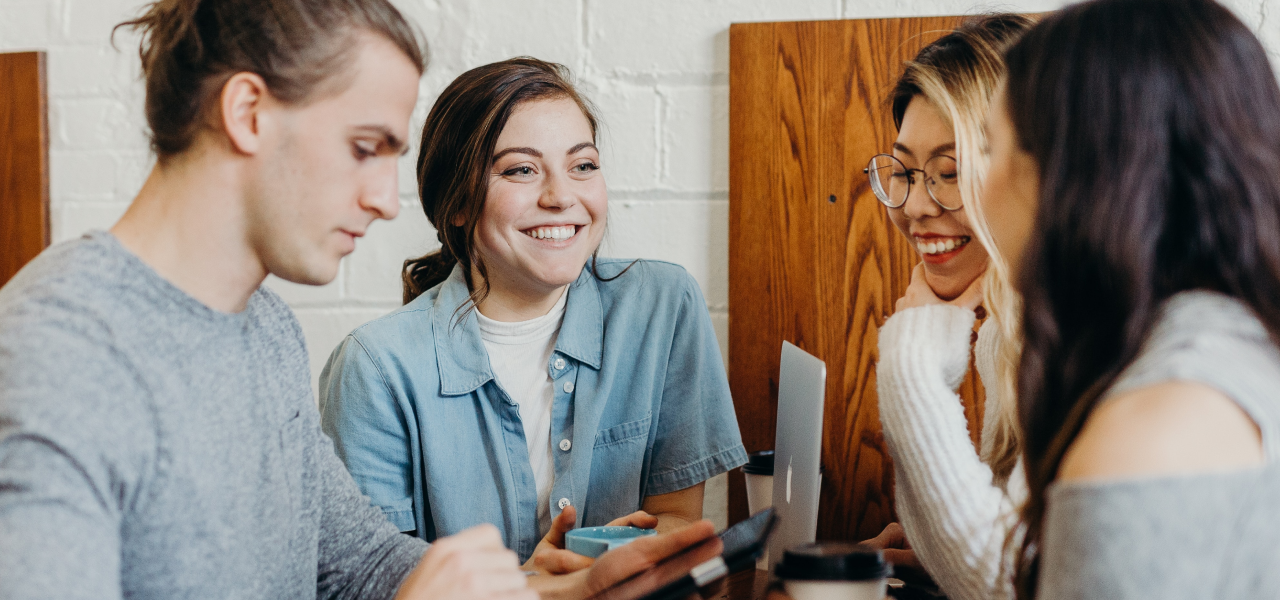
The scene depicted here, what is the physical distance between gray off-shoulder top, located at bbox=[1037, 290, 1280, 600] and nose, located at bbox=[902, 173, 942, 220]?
630 millimetres

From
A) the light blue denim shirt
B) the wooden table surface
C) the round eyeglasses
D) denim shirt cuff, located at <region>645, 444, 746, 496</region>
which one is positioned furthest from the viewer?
denim shirt cuff, located at <region>645, 444, 746, 496</region>

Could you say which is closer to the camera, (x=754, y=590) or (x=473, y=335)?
(x=754, y=590)

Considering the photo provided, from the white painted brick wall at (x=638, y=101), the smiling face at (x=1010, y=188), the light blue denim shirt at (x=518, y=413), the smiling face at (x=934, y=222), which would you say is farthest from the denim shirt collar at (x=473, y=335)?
the smiling face at (x=1010, y=188)

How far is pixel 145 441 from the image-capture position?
0.65 meters

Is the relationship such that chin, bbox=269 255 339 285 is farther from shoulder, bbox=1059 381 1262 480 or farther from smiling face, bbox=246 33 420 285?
shoulder, bbox=1059 381 1262 480

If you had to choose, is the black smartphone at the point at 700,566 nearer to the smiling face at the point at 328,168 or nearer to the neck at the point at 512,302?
the smiling face at the point at 328,168

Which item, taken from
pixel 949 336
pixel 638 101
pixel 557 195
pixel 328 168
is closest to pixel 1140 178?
pixel 949 336

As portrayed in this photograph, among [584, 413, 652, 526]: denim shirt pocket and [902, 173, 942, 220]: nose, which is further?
[584, 413, 652, 526]: denim shirt pocket

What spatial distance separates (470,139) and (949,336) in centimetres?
69

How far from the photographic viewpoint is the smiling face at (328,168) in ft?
2.44

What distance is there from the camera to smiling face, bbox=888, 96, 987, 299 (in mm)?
1158

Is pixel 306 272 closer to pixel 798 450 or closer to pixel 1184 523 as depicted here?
pixel 798 450

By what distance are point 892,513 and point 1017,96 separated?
1.05 metres

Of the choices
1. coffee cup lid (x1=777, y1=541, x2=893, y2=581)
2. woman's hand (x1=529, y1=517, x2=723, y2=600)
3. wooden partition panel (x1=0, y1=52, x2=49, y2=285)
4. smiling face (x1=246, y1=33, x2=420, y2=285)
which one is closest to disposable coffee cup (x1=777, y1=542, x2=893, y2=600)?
coffee cup lid (x1=777, y1=541, x2=893, y2=581)
